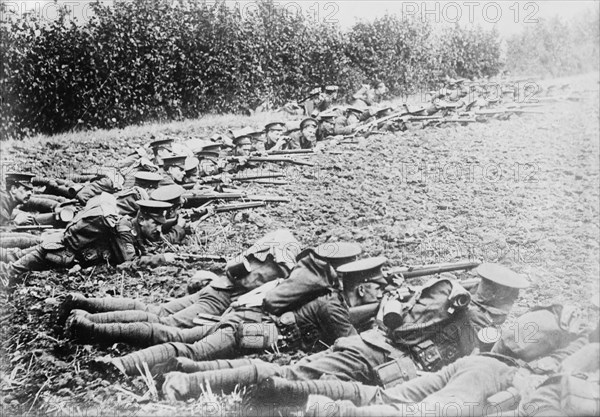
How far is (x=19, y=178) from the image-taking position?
377cm

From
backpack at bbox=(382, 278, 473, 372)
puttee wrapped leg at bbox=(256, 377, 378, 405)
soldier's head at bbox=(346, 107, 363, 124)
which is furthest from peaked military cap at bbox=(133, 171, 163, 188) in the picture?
soldier's head at bbox=(346, 107, 363, 124)

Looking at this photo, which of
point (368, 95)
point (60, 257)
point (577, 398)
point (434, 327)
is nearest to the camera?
point (577, 398)

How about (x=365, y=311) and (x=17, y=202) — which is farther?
(x=17, y=202)

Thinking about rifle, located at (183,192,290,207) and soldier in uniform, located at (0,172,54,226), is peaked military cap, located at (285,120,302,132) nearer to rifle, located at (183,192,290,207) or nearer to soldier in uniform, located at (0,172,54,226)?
rifle, located at (183,192,290,207)

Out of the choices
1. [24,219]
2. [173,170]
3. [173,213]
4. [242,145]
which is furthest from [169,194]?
[242,145]

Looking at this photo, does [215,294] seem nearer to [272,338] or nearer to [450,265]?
[272,338]

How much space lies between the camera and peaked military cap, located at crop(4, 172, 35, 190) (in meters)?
3.73

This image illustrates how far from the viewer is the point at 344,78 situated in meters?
8.70

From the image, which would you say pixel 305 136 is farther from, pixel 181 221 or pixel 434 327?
pixel 434 327

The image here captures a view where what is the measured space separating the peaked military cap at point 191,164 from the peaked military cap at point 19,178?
3.87 feet

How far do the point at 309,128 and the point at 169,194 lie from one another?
2163 mm

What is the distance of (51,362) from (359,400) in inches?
68.6

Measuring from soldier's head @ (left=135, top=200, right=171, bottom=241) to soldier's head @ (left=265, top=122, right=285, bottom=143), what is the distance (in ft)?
6.72

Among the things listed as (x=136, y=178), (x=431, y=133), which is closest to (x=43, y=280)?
(x=136, y=178)
